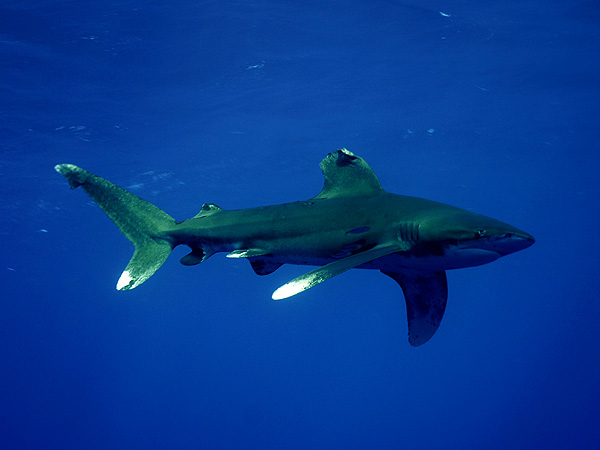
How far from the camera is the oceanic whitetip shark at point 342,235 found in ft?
11.6

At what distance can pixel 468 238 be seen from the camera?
3.49 m

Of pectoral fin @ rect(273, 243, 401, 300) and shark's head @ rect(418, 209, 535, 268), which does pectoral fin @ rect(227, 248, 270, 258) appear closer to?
pectoral fin @ rect(273, 243, 401, 300)

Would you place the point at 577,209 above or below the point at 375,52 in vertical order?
below

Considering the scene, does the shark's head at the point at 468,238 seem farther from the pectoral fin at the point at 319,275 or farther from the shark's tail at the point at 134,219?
the shark's tail at the point at 134,219

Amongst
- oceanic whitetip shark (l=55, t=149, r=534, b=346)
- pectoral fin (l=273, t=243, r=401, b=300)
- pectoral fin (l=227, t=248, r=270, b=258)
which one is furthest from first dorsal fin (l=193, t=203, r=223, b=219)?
pectoral fin (l=273, t=243, r=401, b=300)

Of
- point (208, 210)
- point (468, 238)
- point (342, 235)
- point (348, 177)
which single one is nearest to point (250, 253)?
point (342, 235)

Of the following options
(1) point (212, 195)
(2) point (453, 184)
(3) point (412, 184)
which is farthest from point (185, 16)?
(2) point (453, 184)

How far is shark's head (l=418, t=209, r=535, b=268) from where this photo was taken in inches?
134

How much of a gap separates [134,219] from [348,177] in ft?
7.74

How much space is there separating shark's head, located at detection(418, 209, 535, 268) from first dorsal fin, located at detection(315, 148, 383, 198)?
94cm

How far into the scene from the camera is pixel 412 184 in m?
33.5

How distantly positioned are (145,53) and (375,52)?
803 centimetres

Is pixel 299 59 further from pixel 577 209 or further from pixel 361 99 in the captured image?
pixel 577 209

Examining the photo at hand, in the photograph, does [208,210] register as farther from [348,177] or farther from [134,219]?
[348,177]
